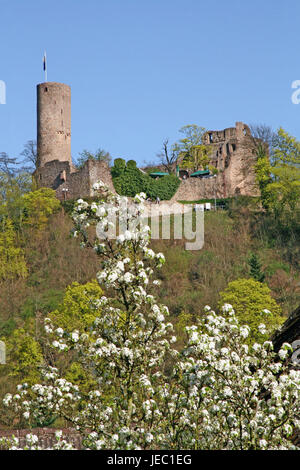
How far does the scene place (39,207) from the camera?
50625mm

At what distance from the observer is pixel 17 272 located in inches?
1789

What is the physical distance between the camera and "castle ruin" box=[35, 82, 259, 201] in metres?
54.3

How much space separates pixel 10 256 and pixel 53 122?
52.2ft

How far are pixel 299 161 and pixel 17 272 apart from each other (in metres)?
19.9

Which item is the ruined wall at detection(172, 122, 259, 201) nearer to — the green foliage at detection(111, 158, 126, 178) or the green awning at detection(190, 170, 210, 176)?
the green awning at detection(190, 170, 210, 176)

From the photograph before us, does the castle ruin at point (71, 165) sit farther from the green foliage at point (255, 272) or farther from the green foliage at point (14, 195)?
the green foliage at point (255, 272)

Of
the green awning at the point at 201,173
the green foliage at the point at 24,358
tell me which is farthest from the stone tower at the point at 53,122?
the green foliage at the point at 24,358

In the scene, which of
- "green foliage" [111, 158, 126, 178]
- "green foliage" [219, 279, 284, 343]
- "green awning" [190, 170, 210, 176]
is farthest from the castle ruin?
"green foliage" [219, 279, 284, 343]

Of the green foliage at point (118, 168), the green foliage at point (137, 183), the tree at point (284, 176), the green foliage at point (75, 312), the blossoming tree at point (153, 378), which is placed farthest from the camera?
the green foliage at point (118, 168)

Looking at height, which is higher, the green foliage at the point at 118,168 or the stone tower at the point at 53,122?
the stone tower at the point at 53,122

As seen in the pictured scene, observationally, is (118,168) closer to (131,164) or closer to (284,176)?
(131,164)

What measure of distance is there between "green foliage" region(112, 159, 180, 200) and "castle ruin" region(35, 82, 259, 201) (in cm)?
55

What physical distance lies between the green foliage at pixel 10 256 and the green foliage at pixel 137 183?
8.53 meters

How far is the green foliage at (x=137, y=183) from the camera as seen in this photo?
2112 inches
